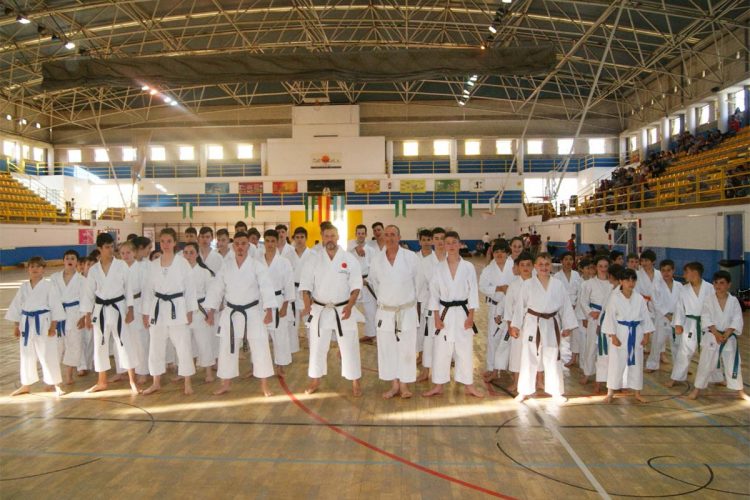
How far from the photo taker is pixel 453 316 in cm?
591

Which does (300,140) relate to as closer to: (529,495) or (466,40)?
(466,40)

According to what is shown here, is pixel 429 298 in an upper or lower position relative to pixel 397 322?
upper

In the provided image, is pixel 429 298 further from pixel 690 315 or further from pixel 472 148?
pixel 472 148

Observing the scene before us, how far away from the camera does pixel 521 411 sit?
544 centimetres

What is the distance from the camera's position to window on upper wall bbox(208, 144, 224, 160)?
34219mm

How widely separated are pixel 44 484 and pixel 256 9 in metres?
Answer: 19.7

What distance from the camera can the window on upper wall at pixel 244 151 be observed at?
3406 cm

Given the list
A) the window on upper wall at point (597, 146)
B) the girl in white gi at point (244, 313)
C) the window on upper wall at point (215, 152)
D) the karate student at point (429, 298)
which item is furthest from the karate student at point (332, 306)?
the window on upper wall at point (215, 152)

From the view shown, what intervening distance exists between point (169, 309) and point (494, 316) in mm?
3806

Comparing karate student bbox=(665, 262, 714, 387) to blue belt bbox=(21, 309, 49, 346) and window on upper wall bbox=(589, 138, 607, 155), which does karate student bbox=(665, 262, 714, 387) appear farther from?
window on upper wall bbox=(589, 138, 607, 155)

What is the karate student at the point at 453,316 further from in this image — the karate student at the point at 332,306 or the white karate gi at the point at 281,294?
the white karate gi at the point at 281,294

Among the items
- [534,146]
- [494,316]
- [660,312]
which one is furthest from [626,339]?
[534,146]

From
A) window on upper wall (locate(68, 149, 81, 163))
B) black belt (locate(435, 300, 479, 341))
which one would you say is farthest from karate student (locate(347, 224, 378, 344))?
window on upper wall (locate(68, 149, 81, 163))

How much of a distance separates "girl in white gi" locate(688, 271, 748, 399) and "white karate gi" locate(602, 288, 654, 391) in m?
0.72
